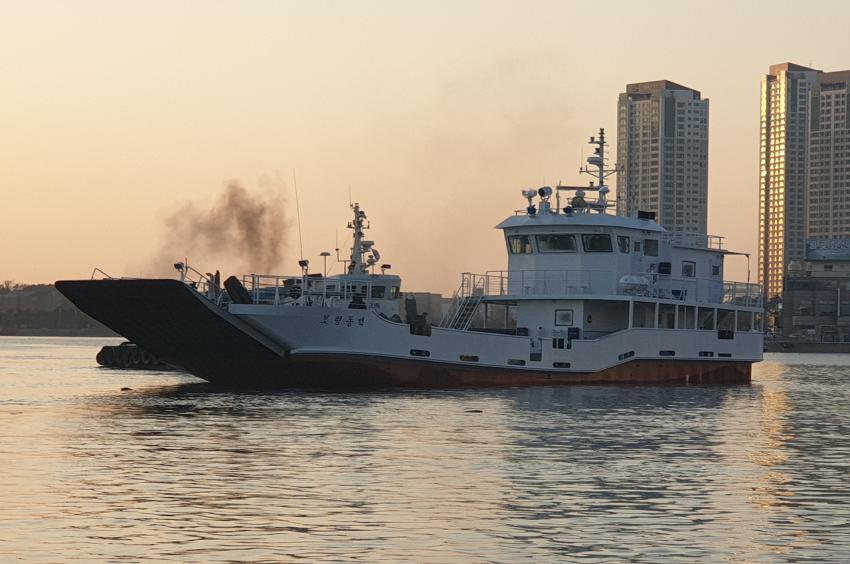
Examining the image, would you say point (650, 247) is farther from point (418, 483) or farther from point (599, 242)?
point (418, 483)

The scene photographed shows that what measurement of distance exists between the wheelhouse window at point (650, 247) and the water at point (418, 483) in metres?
15.1

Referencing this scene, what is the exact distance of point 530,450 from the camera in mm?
30250

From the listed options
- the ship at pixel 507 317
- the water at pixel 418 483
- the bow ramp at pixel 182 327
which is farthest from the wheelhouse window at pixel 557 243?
the water at pixel 418 483

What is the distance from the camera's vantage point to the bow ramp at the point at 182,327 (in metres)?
46.6

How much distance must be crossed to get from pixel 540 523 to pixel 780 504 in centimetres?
472

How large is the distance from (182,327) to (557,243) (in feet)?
57.0

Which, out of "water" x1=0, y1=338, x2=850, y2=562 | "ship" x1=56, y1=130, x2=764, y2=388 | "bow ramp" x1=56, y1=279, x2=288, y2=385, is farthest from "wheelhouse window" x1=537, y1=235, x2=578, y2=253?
"water" x1=0, y1=338, x2=850, y2=562

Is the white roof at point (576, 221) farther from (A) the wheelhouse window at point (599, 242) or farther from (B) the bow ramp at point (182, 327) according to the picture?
(B) the bow ramp at point (182, 327)

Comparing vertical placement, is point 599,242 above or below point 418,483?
above

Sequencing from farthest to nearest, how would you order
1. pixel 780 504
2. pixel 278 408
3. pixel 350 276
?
1. pixel 350 276
2. pixel 278 408
3. pixel 780 504

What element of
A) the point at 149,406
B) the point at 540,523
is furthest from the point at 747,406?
the point at 540,523

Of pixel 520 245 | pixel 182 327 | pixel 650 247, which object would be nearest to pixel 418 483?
pixel 182 327

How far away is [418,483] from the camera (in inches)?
934

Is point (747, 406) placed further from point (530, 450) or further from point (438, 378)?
point (530, 450)
